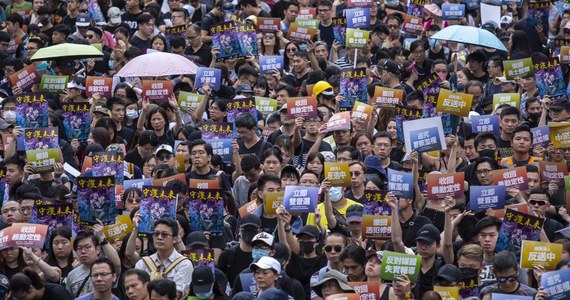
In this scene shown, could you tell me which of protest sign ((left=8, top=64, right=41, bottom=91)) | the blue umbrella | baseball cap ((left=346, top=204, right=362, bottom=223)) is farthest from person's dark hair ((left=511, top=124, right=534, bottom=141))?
protest sign ((left=8, top=64, right=41, bottom=91))

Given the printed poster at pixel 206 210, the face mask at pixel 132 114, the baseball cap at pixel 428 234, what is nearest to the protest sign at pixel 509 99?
the face mask at pixel 132 114

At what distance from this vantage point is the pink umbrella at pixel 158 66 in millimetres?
21172

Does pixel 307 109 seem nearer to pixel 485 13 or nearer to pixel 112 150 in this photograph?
pixel 112 150

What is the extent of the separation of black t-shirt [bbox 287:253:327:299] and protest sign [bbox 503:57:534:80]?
5.48m

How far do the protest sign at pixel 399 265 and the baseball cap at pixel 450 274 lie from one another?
0.19 m

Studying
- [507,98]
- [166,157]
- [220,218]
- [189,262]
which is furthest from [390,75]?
[189,262]

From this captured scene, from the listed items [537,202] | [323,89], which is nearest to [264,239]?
[537,202]

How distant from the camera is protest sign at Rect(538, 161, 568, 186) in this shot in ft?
58.0

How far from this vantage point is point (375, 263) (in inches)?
603

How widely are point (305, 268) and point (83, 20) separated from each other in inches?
374

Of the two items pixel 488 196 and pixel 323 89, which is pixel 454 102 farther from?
pixel 488 196

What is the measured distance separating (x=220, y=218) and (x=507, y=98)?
4675mm

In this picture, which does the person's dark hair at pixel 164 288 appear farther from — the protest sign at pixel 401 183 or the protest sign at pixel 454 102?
the protest sign at pixel 454 102

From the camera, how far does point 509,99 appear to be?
66.1ft
